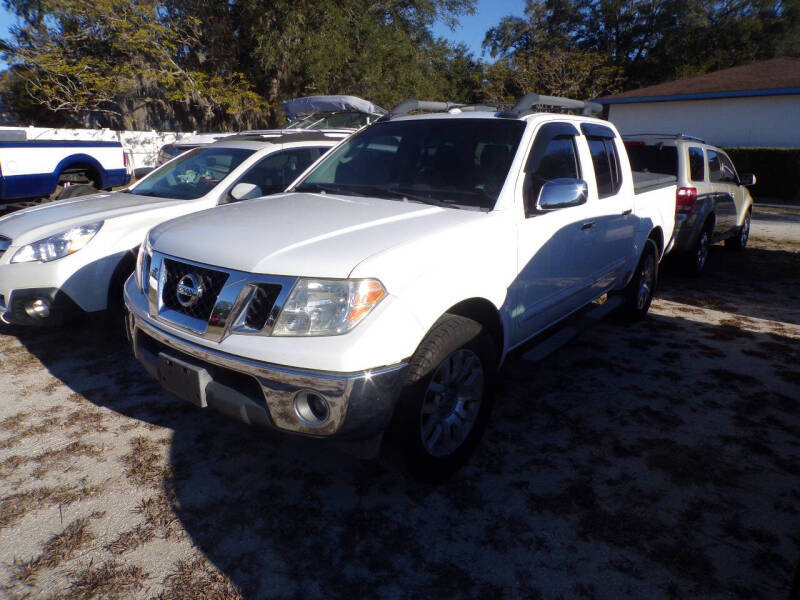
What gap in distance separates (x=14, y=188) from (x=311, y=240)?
8110mm

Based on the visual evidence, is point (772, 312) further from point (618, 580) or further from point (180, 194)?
point (180, 194)

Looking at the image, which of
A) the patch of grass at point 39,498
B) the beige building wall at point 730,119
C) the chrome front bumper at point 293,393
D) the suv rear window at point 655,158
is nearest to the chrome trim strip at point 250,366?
the chrome front bumper at point 293,393

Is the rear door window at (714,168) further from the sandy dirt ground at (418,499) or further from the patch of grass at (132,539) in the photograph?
the patch of grass at (132,539)

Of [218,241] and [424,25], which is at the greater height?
[424,25]

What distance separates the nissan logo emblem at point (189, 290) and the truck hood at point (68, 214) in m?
2.17

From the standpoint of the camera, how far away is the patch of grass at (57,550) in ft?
7.53

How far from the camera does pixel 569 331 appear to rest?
3.89 metres

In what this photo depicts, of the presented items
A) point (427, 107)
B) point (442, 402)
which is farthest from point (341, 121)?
point (442, 402)

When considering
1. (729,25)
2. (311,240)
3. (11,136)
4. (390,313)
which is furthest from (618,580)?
(729,25)

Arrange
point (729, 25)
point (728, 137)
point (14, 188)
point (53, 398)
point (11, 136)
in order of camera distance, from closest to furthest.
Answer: point (53, 398)
point (14, 188)
point (11, 136)
point (728, 137)
point (729, 25)

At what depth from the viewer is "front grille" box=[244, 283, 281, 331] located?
2404mm

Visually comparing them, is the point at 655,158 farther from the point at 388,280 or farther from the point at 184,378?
the point at 184,378

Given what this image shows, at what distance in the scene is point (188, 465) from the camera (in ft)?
10.0

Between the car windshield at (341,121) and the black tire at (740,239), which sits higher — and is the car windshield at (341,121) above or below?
above
